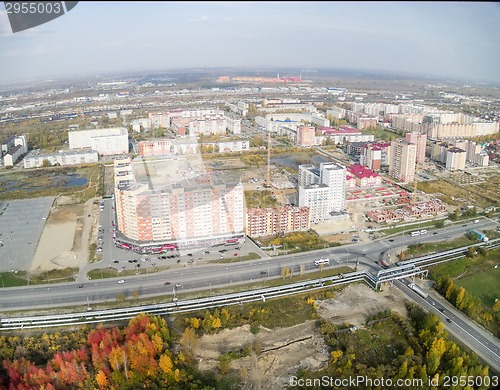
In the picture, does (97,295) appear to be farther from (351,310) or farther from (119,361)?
(351,310)

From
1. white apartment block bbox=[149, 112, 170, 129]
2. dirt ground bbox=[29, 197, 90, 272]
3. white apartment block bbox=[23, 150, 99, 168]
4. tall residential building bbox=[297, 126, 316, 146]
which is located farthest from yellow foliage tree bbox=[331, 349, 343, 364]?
white apartment block bbox=[149, 112, 170, 129]

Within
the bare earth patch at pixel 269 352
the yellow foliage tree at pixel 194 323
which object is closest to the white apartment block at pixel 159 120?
the yellow foliage tree at pixel 194 323

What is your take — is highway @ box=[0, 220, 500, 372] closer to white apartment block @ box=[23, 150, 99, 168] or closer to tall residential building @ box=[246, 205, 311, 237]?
tall residential building @ box=[246, 205, 311, 237]

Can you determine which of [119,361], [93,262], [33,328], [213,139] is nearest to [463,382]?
[119,361]

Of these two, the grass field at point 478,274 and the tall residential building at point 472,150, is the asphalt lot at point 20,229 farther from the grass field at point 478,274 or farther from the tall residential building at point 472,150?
the tall residential building at point 472,150

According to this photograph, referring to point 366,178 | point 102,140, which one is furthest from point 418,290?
point 102,140
